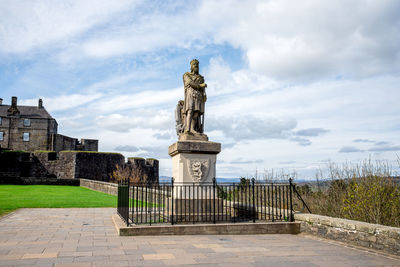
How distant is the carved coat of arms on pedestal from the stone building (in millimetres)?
51251

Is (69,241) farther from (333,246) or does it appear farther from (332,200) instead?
(332,200)

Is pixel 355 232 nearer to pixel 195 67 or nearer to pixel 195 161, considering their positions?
pixel 195 161

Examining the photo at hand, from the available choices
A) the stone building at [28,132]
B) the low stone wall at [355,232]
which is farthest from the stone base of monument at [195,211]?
the stone building at [28,132]

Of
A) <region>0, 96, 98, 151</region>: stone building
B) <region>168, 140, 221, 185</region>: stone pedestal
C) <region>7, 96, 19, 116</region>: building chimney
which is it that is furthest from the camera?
<region>7, 96, 19, 116</region>: building chimney

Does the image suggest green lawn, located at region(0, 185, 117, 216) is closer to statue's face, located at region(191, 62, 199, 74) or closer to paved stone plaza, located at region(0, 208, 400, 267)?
paved stone plaza, located at region(0, 208, 400, 267)

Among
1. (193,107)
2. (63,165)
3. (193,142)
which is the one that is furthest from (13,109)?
(193,142)

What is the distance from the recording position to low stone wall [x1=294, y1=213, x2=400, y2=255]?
20.3 feet

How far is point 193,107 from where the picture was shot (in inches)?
388

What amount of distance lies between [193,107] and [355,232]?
17.2 feet

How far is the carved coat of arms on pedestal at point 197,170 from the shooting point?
364 inches

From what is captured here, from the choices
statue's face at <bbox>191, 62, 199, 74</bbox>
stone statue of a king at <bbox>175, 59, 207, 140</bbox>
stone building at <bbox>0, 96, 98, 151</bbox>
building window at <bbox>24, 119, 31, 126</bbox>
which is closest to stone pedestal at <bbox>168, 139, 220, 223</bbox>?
stone statue of a king at <bbox>175, 59, 207, 140</bbox>

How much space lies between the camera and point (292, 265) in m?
5.41

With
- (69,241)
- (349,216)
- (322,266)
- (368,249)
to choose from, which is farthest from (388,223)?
(69,241)

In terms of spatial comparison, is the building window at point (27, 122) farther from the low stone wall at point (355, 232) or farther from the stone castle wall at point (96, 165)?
the low stone wall at point (355, 232)
